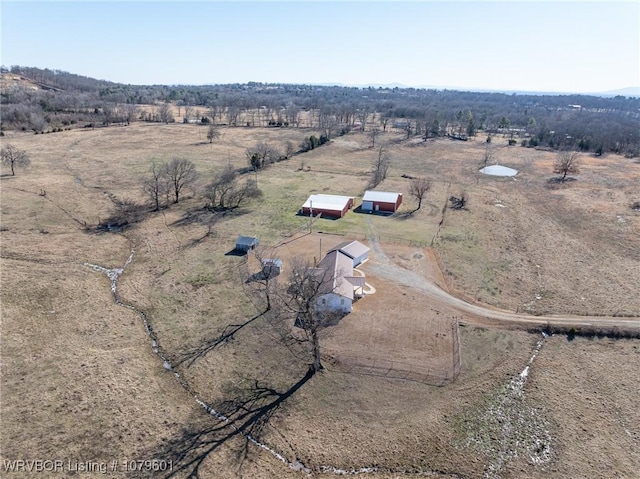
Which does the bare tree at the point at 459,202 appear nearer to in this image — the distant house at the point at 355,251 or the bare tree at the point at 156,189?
the distant house at the point at 355,251

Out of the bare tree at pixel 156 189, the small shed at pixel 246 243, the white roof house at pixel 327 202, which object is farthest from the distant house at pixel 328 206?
the bare tree at pixel 156 189

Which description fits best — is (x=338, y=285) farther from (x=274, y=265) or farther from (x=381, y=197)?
(x=381, y=197)

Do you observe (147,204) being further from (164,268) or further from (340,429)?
(340,429)

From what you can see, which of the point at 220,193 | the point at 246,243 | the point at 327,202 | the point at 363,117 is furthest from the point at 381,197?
the point at 363,117

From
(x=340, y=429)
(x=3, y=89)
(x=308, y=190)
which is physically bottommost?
(x=340, y=429)

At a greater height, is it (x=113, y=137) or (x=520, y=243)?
(x=113, y=137)

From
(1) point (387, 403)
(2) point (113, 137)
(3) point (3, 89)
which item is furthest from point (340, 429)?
(3) point (3, 89)

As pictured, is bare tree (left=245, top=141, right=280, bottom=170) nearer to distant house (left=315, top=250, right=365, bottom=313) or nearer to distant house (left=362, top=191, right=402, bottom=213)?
distant house (left=362, top=191, right=402, bottom=213)

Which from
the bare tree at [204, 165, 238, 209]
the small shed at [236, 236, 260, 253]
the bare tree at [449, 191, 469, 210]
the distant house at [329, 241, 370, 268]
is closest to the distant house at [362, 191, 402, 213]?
the bare tree at [449, 191, 469, 210]
